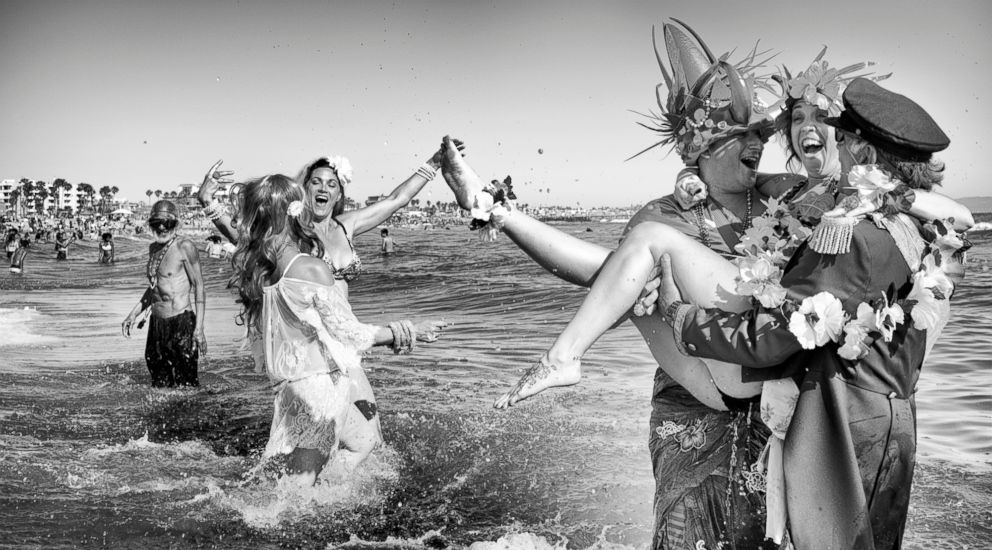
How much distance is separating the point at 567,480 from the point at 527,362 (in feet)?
14.7

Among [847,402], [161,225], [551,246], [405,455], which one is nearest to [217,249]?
[161,225]

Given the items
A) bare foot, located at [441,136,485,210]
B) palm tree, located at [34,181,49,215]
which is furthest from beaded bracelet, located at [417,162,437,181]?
palm tree, located at [34,181,49,215]

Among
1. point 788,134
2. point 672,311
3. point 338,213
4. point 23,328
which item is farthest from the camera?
point 23,328

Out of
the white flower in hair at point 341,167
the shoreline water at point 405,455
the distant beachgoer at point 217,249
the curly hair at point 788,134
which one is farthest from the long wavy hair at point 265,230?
the curly hair at point 788,134

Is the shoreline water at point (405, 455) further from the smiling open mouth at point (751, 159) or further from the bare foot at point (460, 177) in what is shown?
the smiling open mouth at point (751, 159)

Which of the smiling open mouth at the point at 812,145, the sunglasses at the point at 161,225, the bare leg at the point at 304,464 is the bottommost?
the bare leg at the point at 304,464

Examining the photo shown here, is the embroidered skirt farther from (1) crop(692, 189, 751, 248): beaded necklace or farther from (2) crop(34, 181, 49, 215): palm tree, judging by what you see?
(2) crop(34, 181, 49, 215): palm tree

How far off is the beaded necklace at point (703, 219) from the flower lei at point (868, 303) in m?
0.69

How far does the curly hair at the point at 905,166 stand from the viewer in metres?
2.66

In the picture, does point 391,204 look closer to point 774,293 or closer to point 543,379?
point 543,379

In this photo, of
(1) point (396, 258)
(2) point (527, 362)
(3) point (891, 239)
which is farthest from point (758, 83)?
(1) point (396, 258)

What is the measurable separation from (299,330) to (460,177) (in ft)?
5.73

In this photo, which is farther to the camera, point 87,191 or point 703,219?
point 87,191

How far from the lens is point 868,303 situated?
2.54m
